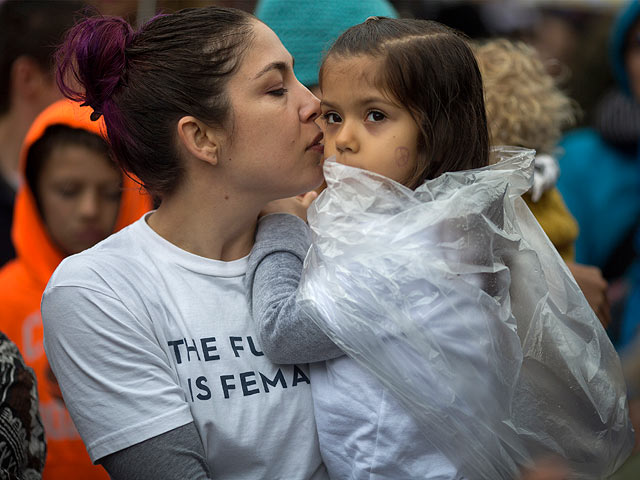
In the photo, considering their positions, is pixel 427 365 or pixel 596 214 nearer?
pixel 427 365

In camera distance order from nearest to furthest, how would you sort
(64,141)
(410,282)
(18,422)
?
(410,282) < (18,422) < (64,141)

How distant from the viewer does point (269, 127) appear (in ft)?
5.92

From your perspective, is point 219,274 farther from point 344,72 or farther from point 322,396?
point 344,72

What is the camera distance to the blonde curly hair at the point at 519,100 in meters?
2.30

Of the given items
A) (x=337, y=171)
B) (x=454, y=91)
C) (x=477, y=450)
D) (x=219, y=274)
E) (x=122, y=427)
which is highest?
(x=454, y=91)

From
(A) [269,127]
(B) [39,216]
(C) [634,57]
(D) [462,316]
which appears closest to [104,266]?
(A) [269,127]

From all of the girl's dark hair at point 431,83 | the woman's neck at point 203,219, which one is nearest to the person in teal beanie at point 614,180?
the girl's dark hair at point 431,83

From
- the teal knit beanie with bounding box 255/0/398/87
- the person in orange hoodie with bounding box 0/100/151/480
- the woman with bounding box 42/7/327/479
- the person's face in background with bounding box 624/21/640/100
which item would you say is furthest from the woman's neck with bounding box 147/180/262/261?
the person's face in background with bounding box 624/21/640/100

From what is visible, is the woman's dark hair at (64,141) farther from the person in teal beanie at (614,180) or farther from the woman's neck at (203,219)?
the person in teal beanie at (614,180)

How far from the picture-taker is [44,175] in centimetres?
275

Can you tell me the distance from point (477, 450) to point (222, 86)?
972 mm

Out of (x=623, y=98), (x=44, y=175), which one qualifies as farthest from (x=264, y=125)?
(x=623, y=98)

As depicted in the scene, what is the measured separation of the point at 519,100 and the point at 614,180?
1464 mm

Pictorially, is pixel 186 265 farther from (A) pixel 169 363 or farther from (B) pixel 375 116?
(B) pixel 375 116
